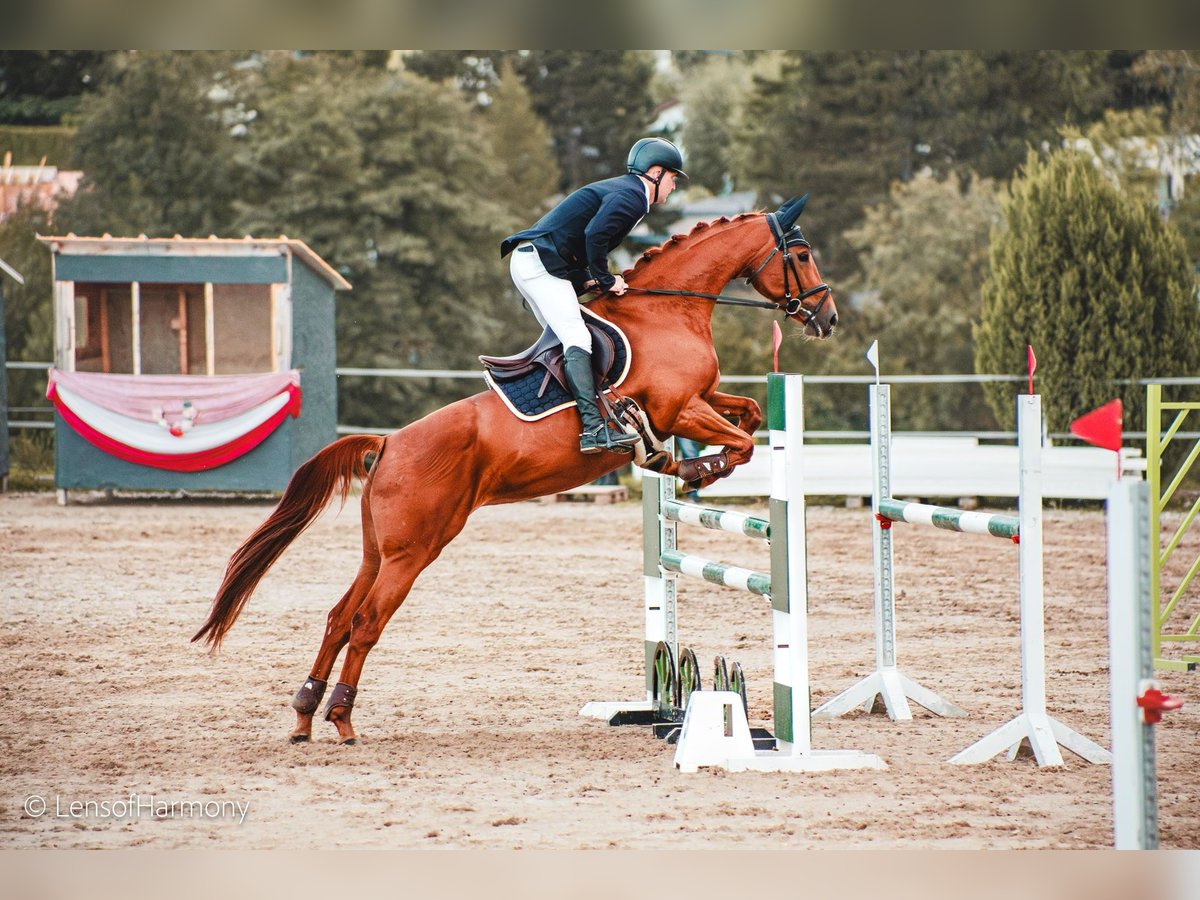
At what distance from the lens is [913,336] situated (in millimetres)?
21078

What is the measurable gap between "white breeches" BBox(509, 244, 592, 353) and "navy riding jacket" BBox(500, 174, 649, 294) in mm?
41

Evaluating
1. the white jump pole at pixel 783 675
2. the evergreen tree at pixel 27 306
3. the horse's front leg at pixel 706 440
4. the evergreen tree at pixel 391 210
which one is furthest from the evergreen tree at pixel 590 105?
the white jump pole at pixel 783 675

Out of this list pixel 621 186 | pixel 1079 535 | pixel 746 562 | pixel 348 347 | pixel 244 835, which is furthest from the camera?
pixel 348 347

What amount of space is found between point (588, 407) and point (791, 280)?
938 mm

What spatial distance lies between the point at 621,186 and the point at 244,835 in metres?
2.28

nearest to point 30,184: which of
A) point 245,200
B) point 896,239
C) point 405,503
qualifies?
point 245,200

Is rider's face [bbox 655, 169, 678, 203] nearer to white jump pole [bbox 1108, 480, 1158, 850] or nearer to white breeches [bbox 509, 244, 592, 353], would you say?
white breeches [bbox 509, 244, 592, 353]

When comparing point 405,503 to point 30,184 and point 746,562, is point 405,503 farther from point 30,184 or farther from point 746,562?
point 30,184

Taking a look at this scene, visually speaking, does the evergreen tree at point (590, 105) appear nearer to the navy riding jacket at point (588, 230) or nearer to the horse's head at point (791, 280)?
the horse's head at point (791, 280)

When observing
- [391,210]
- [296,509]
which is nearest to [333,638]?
[296,509]

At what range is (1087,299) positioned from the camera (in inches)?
520

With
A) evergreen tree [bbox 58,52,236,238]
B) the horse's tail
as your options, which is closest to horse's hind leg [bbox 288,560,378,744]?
the horse's tail

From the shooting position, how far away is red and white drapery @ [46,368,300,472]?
11961mm

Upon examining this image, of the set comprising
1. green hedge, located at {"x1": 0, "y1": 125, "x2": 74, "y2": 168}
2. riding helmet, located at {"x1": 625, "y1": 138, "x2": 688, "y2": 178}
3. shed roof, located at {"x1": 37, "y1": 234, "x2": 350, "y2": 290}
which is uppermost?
Answer: green hedge, located at {"x1": 0, "y1": 125, "x2": 74, "y2": 168}
